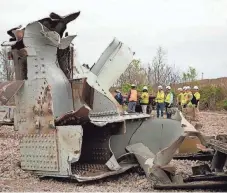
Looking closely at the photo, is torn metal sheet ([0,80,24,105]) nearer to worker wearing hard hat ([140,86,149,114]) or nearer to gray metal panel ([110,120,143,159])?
gray metal panel ([110,120,143,159])

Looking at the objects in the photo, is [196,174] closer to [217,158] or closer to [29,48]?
[217,158]

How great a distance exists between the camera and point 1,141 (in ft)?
41.6

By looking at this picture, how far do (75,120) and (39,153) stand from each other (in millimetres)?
786

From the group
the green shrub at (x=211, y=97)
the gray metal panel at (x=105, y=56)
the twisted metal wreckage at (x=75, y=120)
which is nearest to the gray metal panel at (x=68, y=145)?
the twisted metal wreckage at (x=75, y=120)

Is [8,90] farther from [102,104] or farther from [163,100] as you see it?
[163,100]

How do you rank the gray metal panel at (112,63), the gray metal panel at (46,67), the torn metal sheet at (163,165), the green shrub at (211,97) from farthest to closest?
1. the green shrub at (211,97)
2. the gray metal panel at (112,63)
3. the gray metal panel at (46,67)
4. the torn metal sheet at (163,165)

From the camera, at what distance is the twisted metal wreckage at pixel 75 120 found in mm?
6914

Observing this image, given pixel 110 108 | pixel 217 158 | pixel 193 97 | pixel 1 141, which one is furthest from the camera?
pixel 193 97

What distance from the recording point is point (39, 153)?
7195 mm

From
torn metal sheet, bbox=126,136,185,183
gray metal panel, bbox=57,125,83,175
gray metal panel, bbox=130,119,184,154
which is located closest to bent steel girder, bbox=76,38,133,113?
gray metal panel, bbox=130,119,184,154

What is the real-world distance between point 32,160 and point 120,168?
4.67 ft

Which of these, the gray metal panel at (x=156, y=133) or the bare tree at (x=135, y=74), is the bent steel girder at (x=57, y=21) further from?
the bare tree at (x=135, y=74)

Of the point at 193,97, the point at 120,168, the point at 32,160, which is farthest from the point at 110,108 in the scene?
the point at 193,97

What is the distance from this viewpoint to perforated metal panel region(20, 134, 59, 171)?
277 inches
